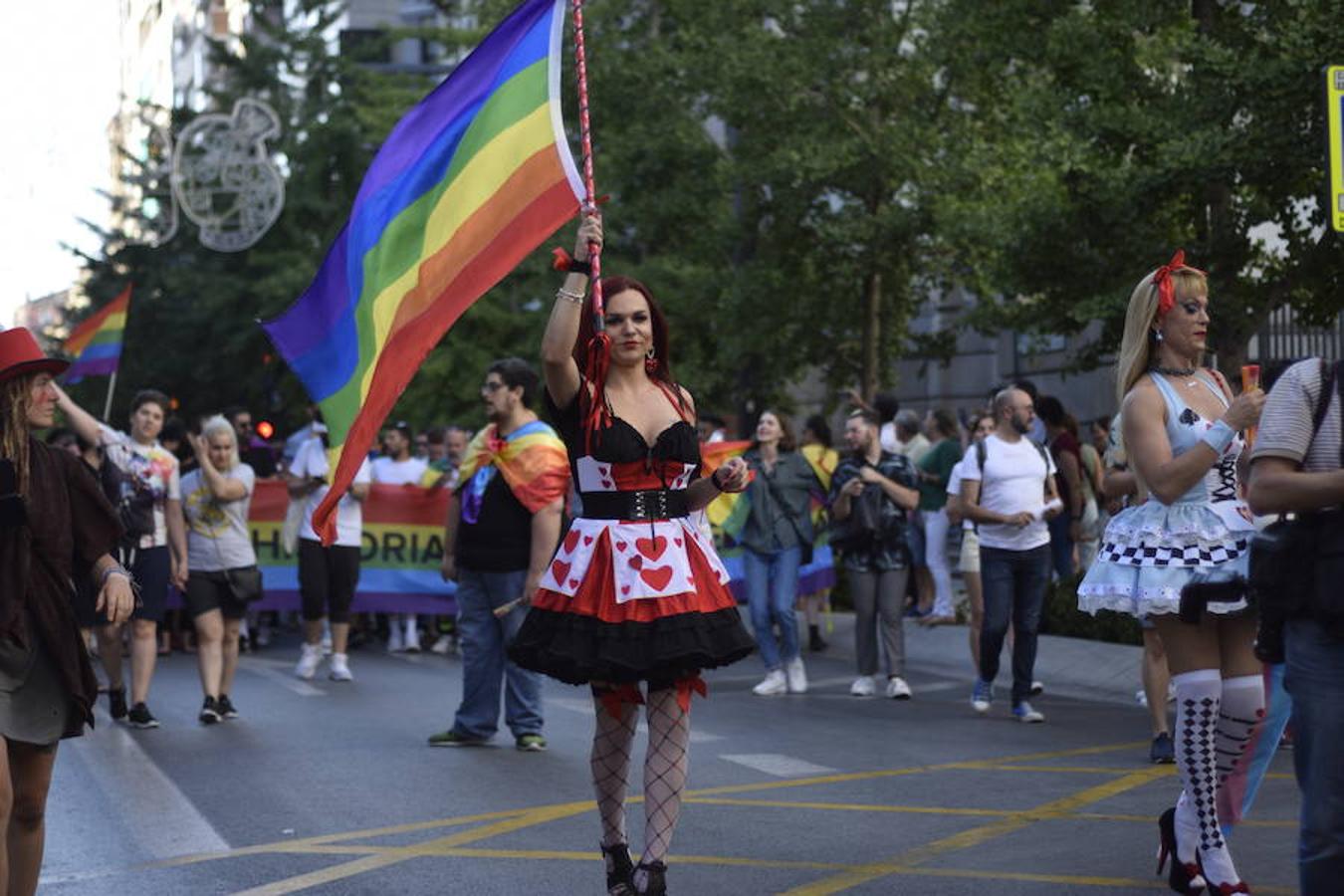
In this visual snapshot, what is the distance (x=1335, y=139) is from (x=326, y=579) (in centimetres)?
754

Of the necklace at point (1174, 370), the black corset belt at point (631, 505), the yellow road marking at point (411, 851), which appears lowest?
the yellow road marking at point (411, 851)

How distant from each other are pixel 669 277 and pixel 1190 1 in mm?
14440

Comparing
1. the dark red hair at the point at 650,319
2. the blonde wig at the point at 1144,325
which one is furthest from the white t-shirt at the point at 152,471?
the blonde wig at the point at 1144,325

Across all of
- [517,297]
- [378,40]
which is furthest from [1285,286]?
[378,40]

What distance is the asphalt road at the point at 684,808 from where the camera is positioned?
725 cm

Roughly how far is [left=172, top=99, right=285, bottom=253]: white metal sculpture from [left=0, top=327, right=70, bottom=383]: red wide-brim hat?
22187mm

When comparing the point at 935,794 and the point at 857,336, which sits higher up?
the point at 857,336

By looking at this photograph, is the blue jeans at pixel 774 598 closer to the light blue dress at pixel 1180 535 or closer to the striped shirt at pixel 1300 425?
the light blue dress at pixel 1180 535

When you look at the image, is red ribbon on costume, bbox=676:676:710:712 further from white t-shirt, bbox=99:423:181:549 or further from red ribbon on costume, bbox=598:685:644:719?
white t-shirt, bbox=99:423:181:549

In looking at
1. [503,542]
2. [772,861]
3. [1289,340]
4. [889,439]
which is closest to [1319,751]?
[772,861]

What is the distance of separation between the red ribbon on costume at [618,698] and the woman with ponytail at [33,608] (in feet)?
4.60

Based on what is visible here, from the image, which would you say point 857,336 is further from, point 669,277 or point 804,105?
point 804,105

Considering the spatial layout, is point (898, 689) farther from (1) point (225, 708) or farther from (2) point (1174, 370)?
(2) point (1174, 370)

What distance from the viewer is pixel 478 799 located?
30.2 ft
